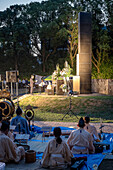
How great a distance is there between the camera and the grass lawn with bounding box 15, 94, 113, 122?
1511cm

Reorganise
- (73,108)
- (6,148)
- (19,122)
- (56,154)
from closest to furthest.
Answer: (56,154) < (6,148) < (19,122) < (73,108)

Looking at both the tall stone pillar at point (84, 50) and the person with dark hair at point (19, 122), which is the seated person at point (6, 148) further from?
the tall stone pillar at point (84, 50)

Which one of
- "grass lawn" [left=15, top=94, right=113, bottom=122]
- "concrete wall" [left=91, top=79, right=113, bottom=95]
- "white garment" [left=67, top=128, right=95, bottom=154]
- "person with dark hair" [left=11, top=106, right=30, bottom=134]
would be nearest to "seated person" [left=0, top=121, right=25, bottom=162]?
"white garment" [left=67, top=128, right=95, bottom=154]

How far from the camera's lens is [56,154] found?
20.6ft

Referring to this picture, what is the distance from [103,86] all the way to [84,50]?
4.66m

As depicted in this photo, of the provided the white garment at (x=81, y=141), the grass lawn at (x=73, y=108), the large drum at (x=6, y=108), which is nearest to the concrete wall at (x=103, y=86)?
the grass lawn at (x=73, y=108)

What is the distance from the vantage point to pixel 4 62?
47375 mm

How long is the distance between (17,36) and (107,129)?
35959mm

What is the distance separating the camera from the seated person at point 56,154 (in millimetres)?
6199

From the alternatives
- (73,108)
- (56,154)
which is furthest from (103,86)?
(56,154)

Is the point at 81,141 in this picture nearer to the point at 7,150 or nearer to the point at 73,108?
the point at 7,150

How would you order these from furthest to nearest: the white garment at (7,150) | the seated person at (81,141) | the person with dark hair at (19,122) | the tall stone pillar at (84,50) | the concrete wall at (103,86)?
the concrete wall at (103,86) → the tall stone pillar at (84,50) → the person with dark hair at (19,122) → the seated person at (81,141) → the white garment at (7,150)

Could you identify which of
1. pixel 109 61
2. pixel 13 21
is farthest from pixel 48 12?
pixel 109 61

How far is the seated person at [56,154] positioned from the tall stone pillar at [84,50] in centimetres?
1724
